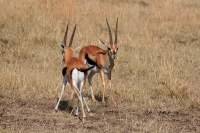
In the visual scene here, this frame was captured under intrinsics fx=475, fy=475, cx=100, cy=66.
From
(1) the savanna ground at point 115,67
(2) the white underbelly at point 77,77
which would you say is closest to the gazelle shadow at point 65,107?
(1) the savanna ground at point 115,67

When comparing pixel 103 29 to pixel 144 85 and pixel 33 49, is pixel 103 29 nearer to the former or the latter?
pixel 33 49

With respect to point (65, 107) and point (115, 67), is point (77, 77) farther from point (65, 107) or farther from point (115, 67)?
point (115, 67)

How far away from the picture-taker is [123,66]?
10250 mm

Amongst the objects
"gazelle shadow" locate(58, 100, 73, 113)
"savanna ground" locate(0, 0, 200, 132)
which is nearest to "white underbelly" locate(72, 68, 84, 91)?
"savanna ground" locate(0, 0, 200, 132)

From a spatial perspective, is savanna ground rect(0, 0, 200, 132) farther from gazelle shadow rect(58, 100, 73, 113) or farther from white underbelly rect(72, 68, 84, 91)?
white underbelly rect(72, 68, 84, 91)

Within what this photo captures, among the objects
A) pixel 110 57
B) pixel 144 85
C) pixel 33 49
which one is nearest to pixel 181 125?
pixel 110 57

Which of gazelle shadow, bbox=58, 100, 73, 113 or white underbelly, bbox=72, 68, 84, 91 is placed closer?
white underbelly, bbox=72, 68, 84, 91

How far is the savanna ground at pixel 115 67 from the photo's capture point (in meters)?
6.53

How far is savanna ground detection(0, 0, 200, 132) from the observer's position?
6532 mm

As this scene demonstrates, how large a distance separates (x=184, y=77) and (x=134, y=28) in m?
4.66

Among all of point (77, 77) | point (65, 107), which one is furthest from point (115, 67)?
point (77, 77)

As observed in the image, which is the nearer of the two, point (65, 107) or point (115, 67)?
point (65, 107)

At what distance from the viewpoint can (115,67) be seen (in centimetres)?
1028

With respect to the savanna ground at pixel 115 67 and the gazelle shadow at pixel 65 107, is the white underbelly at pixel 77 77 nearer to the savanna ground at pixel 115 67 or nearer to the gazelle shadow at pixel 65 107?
the savanna ground at pixel 115 67
